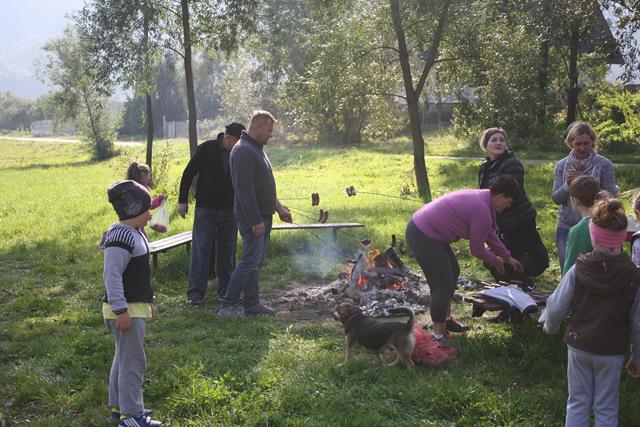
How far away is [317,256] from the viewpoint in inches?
373

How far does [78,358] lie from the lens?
5.46 meters

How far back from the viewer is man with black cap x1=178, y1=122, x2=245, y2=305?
23.8 feet

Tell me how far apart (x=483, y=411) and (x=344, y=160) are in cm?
2052

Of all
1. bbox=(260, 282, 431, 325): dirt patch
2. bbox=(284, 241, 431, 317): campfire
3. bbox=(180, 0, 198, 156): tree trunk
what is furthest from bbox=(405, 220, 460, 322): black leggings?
bbox=(180, 0, 198, 156): tree trunk

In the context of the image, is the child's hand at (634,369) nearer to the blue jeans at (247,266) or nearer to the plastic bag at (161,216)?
the blue jeans at (247,266)

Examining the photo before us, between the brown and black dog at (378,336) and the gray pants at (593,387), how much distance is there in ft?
4.91

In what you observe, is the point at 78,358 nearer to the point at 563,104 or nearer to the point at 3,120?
the point at 563,104

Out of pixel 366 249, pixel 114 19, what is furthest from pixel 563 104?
pixel 366 249

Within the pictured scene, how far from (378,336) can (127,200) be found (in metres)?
2.20

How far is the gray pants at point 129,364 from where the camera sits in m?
3.99

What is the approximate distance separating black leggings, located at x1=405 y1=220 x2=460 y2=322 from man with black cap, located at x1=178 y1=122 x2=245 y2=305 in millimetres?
2620

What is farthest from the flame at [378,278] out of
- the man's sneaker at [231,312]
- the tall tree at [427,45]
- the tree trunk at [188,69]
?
the tree trunk at [188,69]

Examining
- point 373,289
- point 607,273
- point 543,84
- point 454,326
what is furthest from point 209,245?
point 543,84

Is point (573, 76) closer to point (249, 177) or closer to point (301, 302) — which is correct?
point (301, 302)
